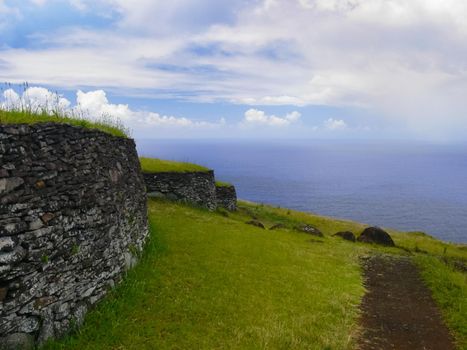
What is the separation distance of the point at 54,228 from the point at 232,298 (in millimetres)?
7560

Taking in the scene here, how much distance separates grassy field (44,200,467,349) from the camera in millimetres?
11742

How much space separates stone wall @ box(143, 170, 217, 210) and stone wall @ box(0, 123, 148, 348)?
61.2ft

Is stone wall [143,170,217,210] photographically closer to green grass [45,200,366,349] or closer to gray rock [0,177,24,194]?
green grass [45,200,366,349]

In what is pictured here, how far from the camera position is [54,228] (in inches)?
400

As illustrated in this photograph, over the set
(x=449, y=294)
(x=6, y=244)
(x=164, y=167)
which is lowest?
(x=449, y=294)

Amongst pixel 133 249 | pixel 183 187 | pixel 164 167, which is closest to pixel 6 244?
pixel 133 249

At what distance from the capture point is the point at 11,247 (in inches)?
343

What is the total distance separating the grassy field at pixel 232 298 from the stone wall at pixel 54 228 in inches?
35.0

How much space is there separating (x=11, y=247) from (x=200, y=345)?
587 cm

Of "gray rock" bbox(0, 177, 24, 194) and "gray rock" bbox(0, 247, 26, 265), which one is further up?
"gray rock" bbox(0, 177, 24, 194)

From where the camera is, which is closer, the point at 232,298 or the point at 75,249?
the point at 75,249

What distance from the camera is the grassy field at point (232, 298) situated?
38.5 feet

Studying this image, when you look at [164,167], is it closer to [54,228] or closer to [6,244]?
[54,228]

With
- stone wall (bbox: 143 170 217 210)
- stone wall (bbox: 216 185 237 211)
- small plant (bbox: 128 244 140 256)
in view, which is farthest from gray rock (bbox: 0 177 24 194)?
stone wall (bbox: 216 185 237 211)
